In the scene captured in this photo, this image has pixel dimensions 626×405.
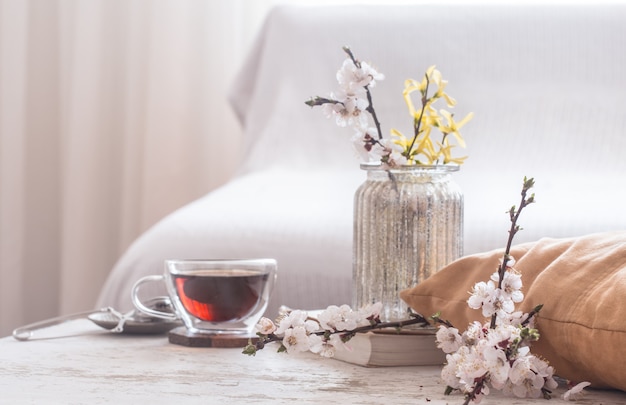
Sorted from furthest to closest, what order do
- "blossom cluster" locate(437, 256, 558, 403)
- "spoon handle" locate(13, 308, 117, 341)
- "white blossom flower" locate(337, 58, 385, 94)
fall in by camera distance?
"spoon handle" locate(13, 308, 117, 341) → "white blossom flower" locate(337, 58, 385, 94) → "blossom cluster" locate(437, 256, 558, 403)

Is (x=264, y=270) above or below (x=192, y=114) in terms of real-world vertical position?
below

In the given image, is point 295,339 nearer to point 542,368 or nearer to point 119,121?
point 542,368

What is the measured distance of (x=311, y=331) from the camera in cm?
80

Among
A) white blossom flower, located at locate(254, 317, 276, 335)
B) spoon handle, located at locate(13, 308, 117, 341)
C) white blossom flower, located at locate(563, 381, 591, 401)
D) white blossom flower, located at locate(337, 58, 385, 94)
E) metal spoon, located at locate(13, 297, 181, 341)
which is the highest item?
white blossom flower, located at locate(337, 58, 385, 94)

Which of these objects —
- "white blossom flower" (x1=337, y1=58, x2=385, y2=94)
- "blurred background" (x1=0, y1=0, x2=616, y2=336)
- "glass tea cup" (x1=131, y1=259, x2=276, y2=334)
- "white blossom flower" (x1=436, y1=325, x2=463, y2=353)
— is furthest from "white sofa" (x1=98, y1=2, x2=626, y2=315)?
"white blossom flower" (x1=436, y1=325, x2=463, y2=353)

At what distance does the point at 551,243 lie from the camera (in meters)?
0.81

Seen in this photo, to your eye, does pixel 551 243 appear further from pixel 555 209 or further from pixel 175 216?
pixel 175 216

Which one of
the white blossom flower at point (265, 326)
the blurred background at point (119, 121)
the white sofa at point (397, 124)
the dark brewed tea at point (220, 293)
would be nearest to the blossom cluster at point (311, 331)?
the white blossom flower at point (265, 326)

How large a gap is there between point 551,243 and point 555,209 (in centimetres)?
71

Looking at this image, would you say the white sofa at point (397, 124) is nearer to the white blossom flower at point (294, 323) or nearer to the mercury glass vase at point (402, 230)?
the mercury glass vase at point (402, 230)

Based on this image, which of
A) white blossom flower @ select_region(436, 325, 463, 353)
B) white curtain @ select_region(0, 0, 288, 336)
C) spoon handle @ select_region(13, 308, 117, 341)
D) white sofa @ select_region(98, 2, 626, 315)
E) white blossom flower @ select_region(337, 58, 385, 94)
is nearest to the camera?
white blossom flower @ select_region(436, 325, 463, 353)

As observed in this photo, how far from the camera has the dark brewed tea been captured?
97cm

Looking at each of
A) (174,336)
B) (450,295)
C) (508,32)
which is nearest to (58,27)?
(508,32)

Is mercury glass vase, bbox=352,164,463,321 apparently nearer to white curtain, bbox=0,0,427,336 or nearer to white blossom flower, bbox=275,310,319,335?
white blossom flower, bbox=275,310,319,335
